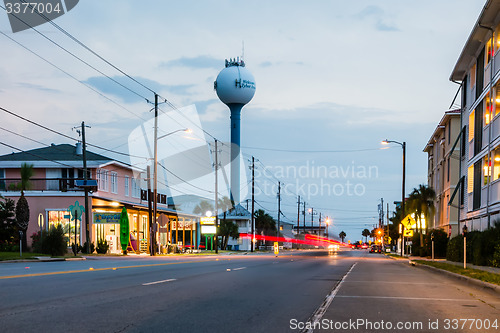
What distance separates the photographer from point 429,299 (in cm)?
1275

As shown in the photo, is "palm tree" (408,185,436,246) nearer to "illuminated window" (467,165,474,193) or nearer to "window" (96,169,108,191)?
"illuminated window" (467,165,474,193)

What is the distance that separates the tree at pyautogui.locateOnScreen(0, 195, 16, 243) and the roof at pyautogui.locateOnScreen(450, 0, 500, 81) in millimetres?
33954

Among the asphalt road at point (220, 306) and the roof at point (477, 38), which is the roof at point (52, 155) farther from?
the asphalt road at point (220, 306)

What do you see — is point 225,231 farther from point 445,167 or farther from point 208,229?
point 445,167

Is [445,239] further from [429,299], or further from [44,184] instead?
[429,299]

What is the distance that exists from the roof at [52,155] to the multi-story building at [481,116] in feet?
101

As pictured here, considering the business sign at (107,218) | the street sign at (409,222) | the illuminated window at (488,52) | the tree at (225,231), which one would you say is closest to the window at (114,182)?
the business sign at (107,218)

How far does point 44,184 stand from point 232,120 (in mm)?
40799

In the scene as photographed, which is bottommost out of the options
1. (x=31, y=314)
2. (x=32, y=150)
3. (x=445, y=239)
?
(x=445, y=239)

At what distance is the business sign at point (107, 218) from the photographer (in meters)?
46.4

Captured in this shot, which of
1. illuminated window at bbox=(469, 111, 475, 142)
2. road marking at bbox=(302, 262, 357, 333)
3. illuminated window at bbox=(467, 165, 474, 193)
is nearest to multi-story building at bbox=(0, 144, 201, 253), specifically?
illuminated window at bbox=(467, 165, 474, 193)

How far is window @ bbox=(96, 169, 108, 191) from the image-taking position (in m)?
50.8

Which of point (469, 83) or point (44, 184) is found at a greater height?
point (469, 83)

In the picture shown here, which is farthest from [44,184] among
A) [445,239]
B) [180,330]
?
[180,330]
